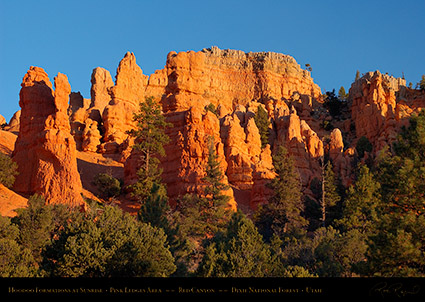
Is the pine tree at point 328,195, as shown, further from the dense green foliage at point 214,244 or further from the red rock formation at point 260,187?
the dense green foliage at point 214,244

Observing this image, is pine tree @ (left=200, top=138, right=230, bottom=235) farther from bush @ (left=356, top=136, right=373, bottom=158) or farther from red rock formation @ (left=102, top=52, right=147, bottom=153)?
bush @ (left=356, top=136, right=373, bottom=158)

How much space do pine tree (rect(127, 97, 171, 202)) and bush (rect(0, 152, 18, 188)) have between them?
1042 cm

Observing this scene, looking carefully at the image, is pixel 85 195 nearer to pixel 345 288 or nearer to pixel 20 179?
pixel 20 179

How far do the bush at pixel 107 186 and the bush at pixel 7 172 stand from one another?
8.02m

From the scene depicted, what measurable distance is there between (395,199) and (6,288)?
60.4 feet

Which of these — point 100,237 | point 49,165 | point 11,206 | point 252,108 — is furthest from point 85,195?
point 252,108

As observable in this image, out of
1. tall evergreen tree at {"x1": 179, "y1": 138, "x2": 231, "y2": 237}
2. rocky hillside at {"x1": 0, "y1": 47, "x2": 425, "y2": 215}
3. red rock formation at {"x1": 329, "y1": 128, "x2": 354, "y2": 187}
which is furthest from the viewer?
red rock formation at {"x1": 329, "y1": 128, "x2": 354, "y2": 187}

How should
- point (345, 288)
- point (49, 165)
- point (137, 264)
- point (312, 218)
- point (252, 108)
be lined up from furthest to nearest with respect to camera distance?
point (252, 108)
point (312, 218)
point (49, 165)
point (137, 264)
point (345, 288)

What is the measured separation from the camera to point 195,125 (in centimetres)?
4853

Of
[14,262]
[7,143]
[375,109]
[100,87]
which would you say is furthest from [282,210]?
[100,87]

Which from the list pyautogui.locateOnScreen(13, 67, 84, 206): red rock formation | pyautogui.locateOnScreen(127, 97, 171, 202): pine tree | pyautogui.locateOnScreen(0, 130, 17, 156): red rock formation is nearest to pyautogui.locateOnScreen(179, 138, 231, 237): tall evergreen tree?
pyautogui.locateOnScreen(127, 97, 171, 202): pine tree

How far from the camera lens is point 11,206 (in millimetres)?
38062

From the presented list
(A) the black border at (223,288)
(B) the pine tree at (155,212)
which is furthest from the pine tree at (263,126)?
(A) the black border at (223,288)

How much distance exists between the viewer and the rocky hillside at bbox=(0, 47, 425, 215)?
4309cm
